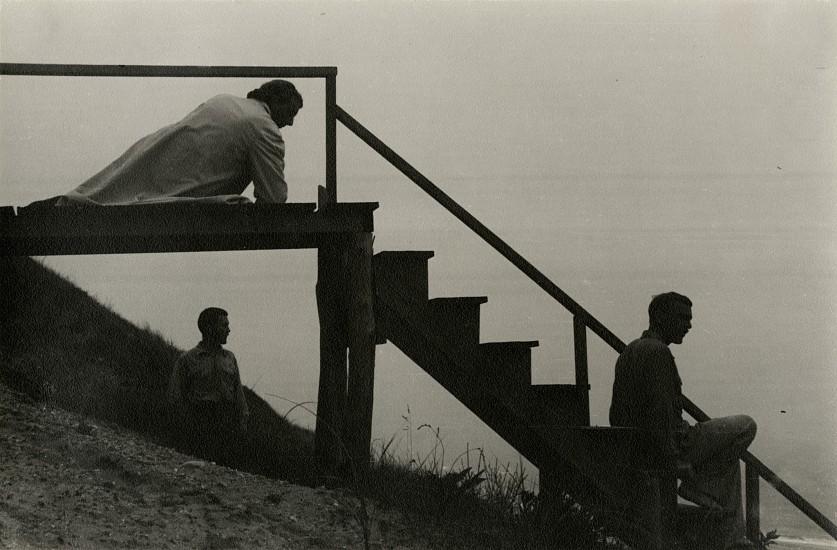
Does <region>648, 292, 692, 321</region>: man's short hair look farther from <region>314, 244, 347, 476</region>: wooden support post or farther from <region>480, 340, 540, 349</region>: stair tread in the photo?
<region>314, 244, 347, 476</region>: wooden support post

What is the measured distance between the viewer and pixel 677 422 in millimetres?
8617

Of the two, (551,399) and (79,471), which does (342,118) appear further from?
(79,471)

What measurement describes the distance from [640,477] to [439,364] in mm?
1684

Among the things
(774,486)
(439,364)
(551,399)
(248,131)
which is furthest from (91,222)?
(774,486)

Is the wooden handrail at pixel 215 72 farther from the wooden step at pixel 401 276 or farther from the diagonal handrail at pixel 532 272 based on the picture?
the wooden step at pixel 401 276

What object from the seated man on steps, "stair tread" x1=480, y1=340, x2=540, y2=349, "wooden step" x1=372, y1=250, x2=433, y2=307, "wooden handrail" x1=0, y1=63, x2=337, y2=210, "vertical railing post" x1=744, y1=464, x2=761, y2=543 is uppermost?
"wooden handrail" x1=0, y1=63, x2=337, y2=210

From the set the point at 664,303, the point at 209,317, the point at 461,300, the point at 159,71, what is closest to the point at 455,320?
the point at 461,300

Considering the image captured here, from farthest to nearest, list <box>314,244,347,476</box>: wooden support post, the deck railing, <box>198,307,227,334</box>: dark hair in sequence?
<box>198,307,227,334</box>: dark hair < <box>314,244,347,476</box>: wooden support post < the deck railing

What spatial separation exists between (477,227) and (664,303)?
152cm

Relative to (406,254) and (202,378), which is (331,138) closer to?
(406,254)

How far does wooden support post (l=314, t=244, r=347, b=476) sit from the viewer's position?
31.2ft

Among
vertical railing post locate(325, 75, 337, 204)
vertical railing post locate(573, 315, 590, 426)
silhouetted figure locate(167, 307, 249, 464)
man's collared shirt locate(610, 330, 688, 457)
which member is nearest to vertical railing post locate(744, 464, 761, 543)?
man's collared shirt locate(610, 330, 688, 457)

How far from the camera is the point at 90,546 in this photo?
771 centimetres

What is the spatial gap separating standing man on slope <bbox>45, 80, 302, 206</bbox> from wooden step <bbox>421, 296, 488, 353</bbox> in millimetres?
1397
